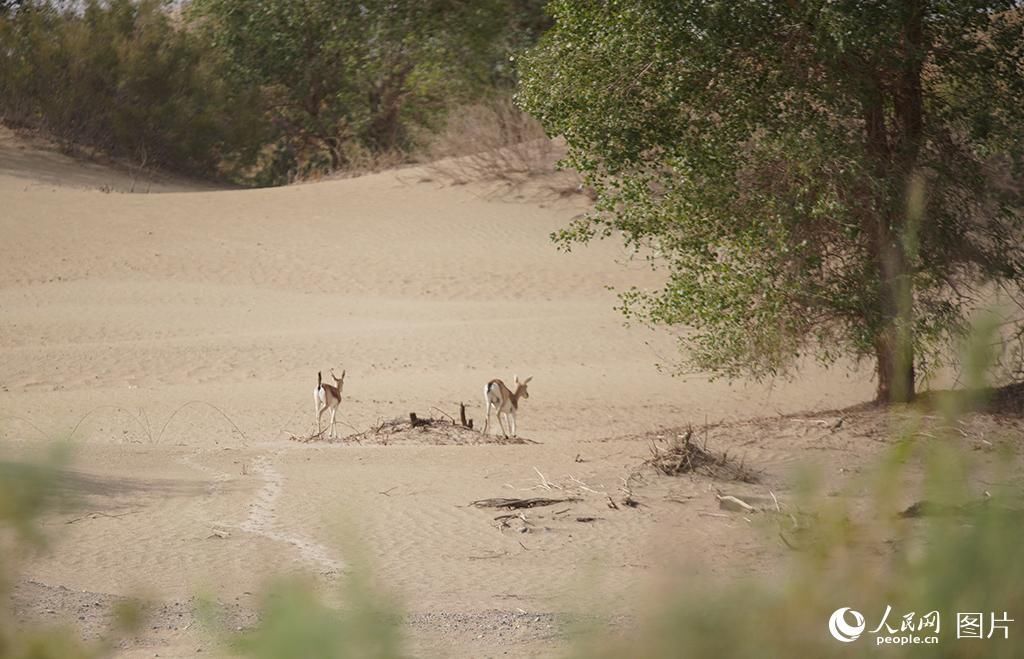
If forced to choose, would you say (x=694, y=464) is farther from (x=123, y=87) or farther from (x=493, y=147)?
(x=123, y=87)

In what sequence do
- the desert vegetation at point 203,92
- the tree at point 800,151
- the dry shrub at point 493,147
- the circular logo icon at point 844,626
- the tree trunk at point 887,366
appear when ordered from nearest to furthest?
the circular logo icon at point 844,626 → the tree at point 800,151 → the tree trunk at point 887,366 → the dry shrub at point 493,147 → the desert vegetation at point 203,92

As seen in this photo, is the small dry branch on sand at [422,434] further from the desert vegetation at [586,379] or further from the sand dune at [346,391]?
the sand dune at [346,391]

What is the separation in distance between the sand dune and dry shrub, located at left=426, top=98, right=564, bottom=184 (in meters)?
0.68

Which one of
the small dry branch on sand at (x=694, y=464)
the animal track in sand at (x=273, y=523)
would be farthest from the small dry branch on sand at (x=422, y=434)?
the small dry branch on sand at (x=694, y=464)

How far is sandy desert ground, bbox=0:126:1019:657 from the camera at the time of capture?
25.4ft

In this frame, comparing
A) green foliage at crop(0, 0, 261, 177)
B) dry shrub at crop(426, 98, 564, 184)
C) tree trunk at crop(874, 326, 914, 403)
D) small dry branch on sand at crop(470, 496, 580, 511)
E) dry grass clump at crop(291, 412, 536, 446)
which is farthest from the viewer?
green foliage at crop(0, 0, 261, 177)

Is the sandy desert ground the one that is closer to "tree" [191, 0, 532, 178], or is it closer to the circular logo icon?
the circular logo icon

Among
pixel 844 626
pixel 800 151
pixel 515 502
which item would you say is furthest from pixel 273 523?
pixel 844 626

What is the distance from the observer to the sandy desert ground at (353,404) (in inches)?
305

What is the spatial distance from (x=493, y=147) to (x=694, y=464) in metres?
21.3

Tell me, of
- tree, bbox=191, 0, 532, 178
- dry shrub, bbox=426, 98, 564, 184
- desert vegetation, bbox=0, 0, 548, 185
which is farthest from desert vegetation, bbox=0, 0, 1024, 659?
desert vegetation, bbox=0, 0, 548, 185

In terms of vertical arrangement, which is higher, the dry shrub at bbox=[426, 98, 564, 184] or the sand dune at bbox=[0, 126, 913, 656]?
the dry shrub at bbox=[426, 98, 564, 184]

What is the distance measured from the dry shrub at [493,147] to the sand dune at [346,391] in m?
0.68

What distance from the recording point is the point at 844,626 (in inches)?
82.7
